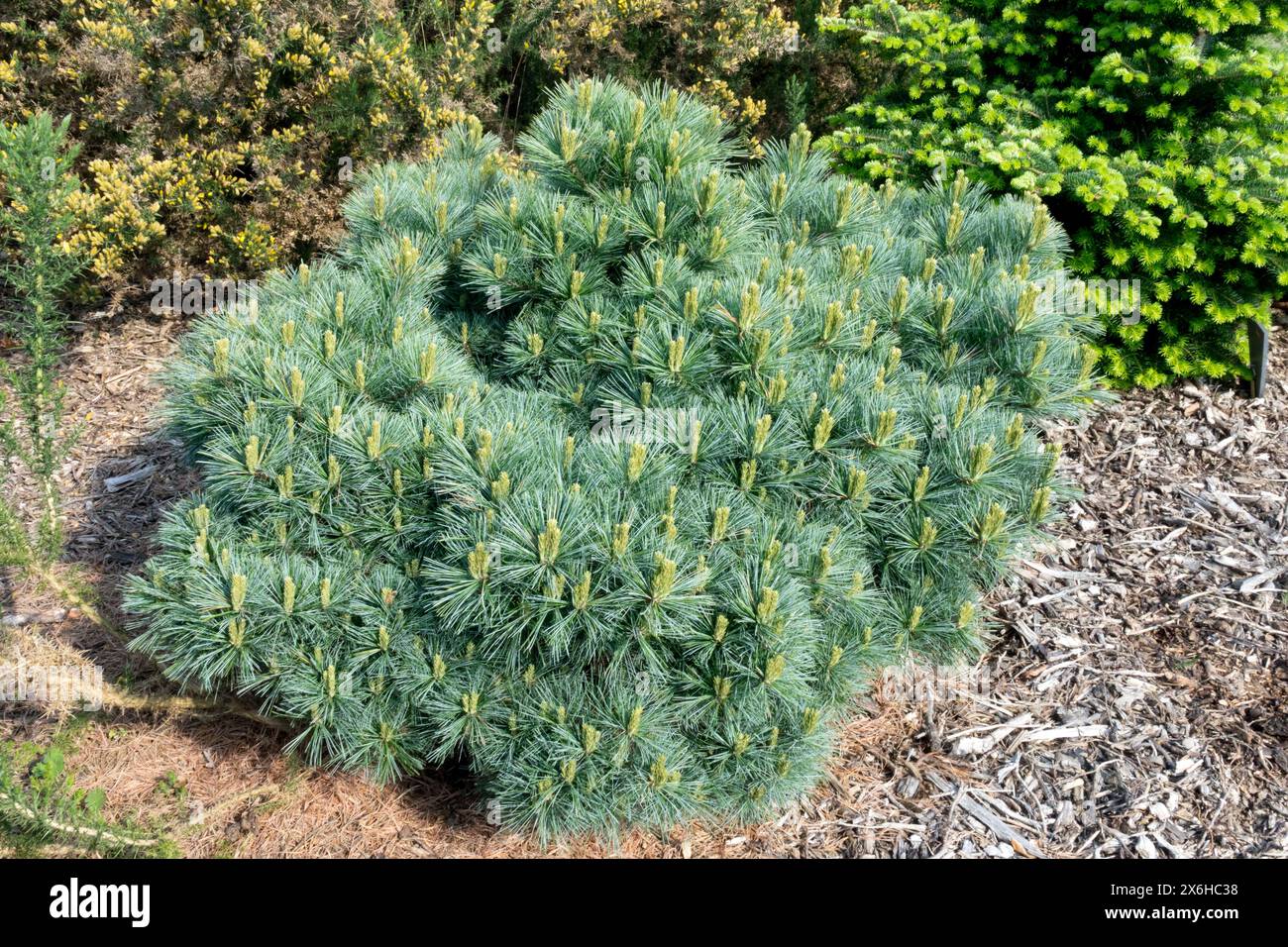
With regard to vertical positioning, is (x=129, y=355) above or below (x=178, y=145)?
below

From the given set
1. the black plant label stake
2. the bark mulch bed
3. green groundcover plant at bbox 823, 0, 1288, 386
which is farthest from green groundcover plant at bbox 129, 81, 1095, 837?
the black plant label stake

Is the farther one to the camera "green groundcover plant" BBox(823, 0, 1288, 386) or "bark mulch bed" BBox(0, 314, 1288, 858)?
"green groundcover plant" BBox(823, 0, 1288, 386)

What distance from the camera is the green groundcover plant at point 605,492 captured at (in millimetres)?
2566

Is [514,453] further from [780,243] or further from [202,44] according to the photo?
[202,44]

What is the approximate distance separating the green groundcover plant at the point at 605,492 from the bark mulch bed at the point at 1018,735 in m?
0.24

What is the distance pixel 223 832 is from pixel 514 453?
1.45 metres

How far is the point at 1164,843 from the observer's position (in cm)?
299

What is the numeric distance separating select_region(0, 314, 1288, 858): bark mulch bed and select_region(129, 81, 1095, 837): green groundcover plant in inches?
9.5

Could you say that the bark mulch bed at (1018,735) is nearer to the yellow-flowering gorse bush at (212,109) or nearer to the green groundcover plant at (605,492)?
the green groundcover plant at (605,492)

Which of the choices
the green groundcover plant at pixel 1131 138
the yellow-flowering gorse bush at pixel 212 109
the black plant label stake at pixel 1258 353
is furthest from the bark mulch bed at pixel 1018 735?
the yellow-flowering gorse bush at pixel 212 109

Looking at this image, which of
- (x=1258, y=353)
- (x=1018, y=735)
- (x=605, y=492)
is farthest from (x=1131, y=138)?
(x=605, y=492)

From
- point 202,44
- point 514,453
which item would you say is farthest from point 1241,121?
point 202,44

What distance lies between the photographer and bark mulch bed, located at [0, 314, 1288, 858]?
9.86 feet

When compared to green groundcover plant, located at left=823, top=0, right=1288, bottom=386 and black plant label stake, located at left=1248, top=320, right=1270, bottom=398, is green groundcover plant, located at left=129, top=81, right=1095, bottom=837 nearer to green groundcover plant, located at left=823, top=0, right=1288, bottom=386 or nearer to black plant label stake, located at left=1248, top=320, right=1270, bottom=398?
green groundcover plant, located at left=823, top=0, right=1288, bottom=386
